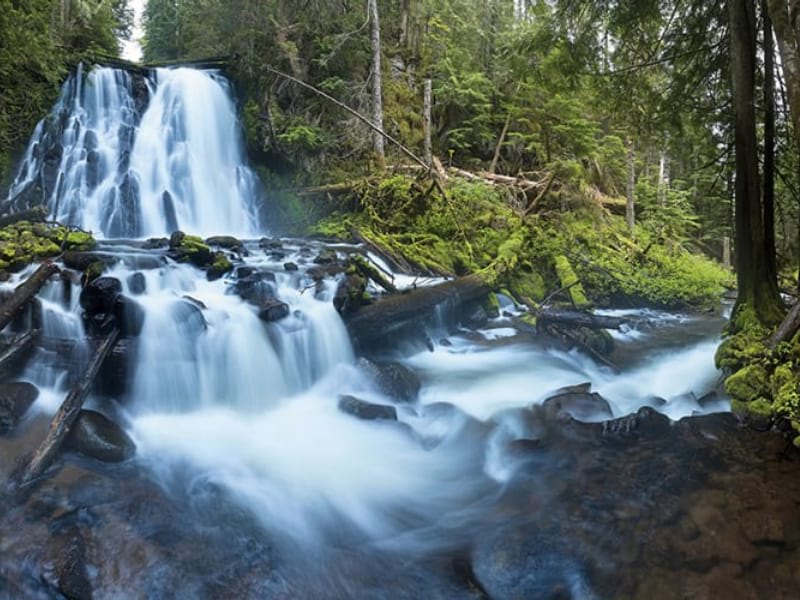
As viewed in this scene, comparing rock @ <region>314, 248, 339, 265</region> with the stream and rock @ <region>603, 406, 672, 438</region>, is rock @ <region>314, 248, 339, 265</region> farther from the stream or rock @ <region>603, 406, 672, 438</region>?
rock @ <region>603, 406, 672, 438</region>

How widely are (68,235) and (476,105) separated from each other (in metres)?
12.7

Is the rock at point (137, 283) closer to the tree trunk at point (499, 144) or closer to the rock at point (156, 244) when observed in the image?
the rock at point (156, 244)

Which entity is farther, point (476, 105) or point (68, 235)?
point (476, 105)

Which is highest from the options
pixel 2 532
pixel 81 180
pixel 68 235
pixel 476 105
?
pixel 476 105

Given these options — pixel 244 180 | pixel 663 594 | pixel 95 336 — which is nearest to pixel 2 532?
pixel 95 336

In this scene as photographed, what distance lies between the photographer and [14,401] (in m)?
5.11

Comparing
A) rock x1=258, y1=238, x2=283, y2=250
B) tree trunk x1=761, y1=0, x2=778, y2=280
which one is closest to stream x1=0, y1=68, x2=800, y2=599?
rock x1=258, y1=238, x2=283, y2=250

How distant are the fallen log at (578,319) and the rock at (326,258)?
156 inches

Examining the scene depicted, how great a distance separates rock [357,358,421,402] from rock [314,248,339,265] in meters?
2.88

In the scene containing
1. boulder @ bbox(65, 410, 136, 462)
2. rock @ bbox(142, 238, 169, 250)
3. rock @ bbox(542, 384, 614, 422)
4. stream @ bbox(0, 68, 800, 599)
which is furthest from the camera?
rock @ bbox(142, 238, 169, 250)

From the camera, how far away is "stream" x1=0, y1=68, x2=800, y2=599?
12.1ft

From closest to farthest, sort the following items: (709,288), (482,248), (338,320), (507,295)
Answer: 1. (338,320)
2. (507,295)
3. (482,248)
4. (709,288)

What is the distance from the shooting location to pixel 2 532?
379 cm

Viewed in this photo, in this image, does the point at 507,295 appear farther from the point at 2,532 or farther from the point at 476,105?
the point at 2,532
